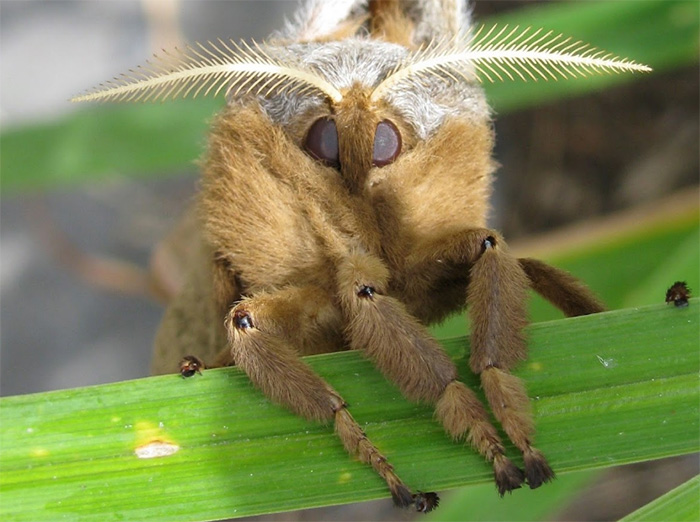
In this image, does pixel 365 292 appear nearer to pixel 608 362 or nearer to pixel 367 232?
pixel 367 232

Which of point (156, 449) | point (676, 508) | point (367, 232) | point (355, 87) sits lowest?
point (676, 508)

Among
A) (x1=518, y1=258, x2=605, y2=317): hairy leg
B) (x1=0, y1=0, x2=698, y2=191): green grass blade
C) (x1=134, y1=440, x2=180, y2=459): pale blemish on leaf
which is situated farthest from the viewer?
(x1=0, y1=0, x2=698, y2=191): green grass blade

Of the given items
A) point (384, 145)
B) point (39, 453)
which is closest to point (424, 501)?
point (384, 145)

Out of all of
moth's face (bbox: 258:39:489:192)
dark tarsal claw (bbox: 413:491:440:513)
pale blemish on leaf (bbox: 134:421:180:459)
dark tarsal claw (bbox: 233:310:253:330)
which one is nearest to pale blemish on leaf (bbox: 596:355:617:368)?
dark tarsal claw (bbox: 413:491:440:513)

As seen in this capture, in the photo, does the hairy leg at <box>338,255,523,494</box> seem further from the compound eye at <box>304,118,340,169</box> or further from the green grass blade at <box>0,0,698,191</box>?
the green grass blade at <box>0,0,698,191</box>

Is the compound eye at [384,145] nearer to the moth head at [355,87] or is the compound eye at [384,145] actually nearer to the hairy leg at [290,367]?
the moth head at [355,87]

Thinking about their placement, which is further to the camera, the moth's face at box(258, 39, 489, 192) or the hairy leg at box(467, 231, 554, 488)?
the moth's face at box(258, 39, 489, 192)

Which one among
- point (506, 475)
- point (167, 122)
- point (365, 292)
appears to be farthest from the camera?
point (167, 122)
